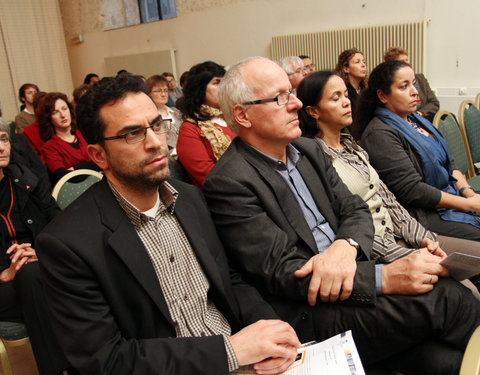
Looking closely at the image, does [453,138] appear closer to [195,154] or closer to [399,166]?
[399,166]

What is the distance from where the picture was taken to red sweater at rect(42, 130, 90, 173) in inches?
141

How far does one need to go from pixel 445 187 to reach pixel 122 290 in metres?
2.03

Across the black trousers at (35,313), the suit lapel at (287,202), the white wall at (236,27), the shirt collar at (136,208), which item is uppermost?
the white wall at (236,27)

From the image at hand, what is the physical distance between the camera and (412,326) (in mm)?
1269

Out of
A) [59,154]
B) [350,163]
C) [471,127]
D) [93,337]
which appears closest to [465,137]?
[471,127]

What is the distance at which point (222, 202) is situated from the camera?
59.1 inches

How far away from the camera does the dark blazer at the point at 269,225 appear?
1401 millimetres

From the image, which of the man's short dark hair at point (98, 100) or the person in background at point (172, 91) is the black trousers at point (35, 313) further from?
the person in background at point (172, 91)

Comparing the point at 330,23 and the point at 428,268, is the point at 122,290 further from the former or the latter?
the point at 330,23

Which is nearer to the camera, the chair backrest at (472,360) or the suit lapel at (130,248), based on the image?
the chair backrest at (472,360)

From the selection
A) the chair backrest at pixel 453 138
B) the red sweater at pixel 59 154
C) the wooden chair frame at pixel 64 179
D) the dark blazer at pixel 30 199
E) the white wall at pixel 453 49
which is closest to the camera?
the dark blazer at pixel 30 199

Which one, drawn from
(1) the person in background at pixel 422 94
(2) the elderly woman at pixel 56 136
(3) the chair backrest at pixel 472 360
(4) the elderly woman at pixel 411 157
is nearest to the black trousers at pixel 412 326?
(3) the chair backrest at pixel 472 360

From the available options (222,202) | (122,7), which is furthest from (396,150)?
(122,7)

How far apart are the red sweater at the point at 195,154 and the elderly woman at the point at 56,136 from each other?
121 cm
